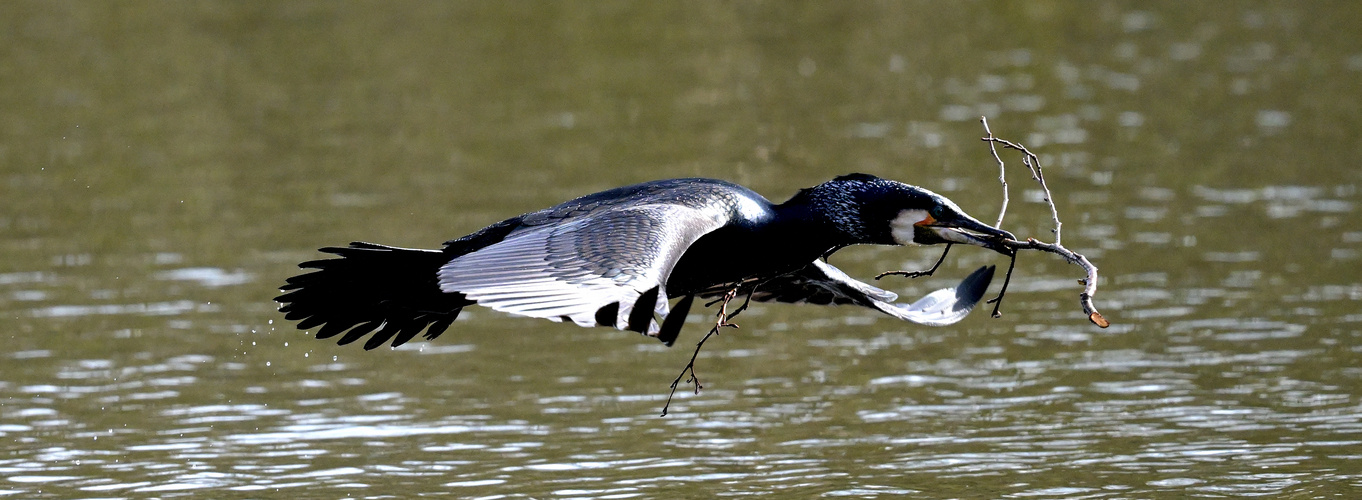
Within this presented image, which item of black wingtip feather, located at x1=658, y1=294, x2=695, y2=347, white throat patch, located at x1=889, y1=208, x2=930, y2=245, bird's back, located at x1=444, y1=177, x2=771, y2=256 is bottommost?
black wingtip feather, located at x1=658, y1=294, x2=695, y2=347

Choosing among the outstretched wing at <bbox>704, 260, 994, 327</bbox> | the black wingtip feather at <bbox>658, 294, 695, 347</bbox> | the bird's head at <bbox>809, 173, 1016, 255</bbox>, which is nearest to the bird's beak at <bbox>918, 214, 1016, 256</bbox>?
the bird's head at <bbox>809, 173, 1016, 255</bbox>

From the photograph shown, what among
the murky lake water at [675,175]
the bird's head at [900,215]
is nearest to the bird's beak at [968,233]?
the bird's head at [900,215]

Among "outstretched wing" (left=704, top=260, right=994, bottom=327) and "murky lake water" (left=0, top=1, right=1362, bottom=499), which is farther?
"murky lake water" (left=0, top=1, right=1362, bottom=499)

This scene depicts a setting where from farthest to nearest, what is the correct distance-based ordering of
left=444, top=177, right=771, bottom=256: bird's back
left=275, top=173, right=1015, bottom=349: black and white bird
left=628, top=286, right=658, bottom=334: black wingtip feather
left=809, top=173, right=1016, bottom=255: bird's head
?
left=809, top=173, right=1016, bottom=255: bird's head, left=444, top=177, right=771, bottom=256: bird's back, left=275, top=173, right=1015, bottom=349: black and white bird, left=628, top=286, right=658, bottom=334: black wingtip feather

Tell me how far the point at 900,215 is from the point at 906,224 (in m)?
0.04

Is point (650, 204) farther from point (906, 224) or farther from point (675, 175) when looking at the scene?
point (675, 175)

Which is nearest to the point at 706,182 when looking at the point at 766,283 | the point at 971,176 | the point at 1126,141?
the point at 766,283

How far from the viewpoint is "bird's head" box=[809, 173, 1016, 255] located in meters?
7.79

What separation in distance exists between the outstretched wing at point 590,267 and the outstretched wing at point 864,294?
1.21 meters

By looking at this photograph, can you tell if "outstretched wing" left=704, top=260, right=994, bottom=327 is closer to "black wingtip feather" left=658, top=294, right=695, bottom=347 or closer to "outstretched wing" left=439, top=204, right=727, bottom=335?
"outstretched wing" left=439, top=204, right=727, bottom=335

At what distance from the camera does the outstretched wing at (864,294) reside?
870 centimetres

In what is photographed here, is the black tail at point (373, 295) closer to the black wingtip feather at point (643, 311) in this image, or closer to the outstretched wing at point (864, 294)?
the outstretched wing at point (864, 294)

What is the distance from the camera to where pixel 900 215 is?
308 inches

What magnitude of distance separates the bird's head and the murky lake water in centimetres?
127
